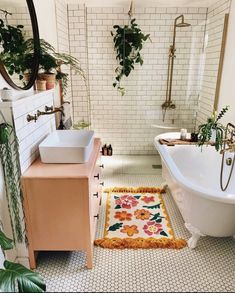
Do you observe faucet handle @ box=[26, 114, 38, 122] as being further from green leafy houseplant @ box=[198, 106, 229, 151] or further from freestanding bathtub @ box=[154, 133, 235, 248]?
green leafy houseplant @ box=[198, 106, 229, 151]

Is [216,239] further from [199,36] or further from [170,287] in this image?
[199,36]

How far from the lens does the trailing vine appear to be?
59.8 inches

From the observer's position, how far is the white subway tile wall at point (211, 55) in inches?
118

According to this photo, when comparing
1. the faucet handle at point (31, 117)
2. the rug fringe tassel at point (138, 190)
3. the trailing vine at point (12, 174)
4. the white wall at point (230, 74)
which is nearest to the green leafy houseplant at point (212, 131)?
the white wall at point (230, 74)

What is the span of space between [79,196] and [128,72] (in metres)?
2.56

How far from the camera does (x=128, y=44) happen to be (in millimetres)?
3467

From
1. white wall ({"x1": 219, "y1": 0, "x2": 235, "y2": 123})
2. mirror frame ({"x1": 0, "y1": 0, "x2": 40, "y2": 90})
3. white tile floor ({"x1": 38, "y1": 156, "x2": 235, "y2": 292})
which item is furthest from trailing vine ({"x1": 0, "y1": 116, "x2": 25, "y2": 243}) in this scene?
white wall ({"x1": 219, "y1": 0, "x2": 235, "y2": 123})

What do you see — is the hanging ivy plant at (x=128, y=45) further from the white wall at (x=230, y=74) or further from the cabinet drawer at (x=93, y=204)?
the cabinet drawer at (x=93, y=204)

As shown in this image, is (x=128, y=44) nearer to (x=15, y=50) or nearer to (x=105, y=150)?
(x=105, y=150)

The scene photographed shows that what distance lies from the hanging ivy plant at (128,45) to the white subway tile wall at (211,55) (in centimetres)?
92

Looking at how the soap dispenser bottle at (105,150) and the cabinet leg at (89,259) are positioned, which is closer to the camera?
the cabinet leg at (89,259)

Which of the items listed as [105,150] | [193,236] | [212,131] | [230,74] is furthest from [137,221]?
[230,74]

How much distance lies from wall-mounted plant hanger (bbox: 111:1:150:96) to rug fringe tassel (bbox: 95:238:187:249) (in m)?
2.55

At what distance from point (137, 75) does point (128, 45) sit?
49cm
